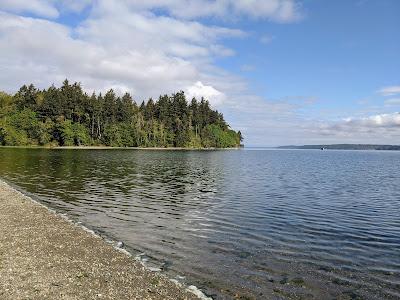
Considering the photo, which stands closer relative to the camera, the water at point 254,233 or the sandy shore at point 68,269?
the sandy shore at point 68,269

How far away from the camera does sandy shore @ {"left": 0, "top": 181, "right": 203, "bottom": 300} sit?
44.7 ft

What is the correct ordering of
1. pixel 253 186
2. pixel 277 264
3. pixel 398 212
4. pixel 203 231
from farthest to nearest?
1. pixel 253 186
2. pixel 398 212
3. pixel 203 231
4. pixel 277 264

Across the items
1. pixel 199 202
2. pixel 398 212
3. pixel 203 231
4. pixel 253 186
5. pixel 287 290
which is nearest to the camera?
pixel 287 290

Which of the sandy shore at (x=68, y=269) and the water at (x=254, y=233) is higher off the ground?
the sandy shore at (x=68, y=269)

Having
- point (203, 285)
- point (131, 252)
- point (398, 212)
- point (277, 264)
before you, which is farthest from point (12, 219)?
point (398, 212)

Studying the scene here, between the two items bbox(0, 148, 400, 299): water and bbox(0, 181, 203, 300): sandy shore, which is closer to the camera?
bbox(0, 181, 203, 300): sandy shore

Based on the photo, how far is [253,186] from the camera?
52.4 metres

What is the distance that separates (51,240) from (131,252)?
4.74m

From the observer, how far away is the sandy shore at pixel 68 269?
13.6 m

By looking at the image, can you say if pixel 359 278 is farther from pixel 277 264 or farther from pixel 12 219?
pixel 12 219

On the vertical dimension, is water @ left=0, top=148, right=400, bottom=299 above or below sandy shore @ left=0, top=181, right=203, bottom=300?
below

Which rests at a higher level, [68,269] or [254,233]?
[68,269]

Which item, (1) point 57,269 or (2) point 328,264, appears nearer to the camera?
(1) point 57,269

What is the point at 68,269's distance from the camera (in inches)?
625
